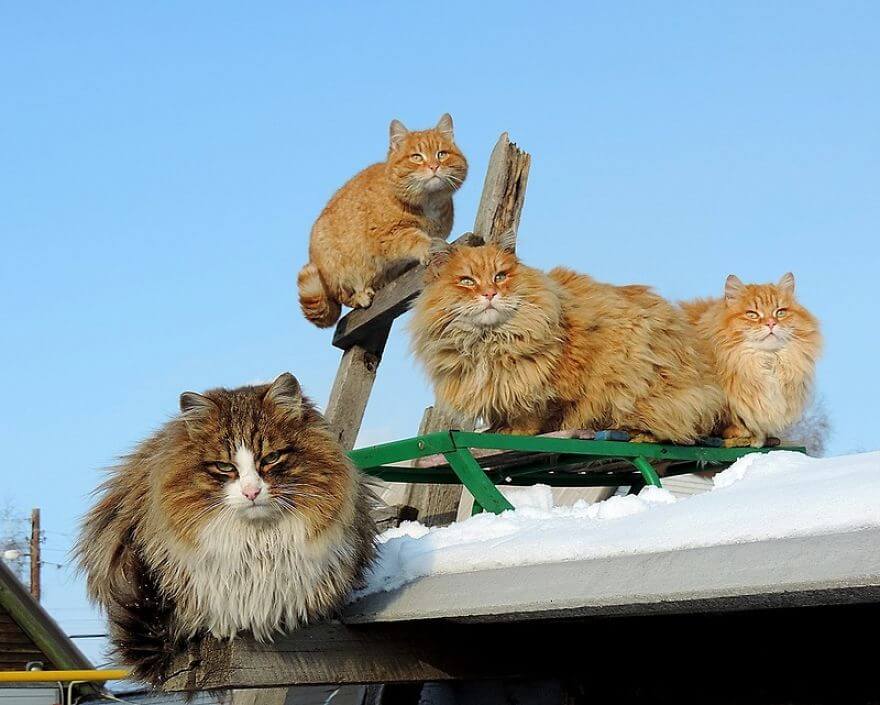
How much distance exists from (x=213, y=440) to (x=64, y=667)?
462 inches

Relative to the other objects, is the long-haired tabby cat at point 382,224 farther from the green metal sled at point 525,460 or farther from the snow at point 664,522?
the snow at point 664,522

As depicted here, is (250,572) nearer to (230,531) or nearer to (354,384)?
(230,531)

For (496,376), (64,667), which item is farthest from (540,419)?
(64,667)

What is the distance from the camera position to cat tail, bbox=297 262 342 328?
18.9ft

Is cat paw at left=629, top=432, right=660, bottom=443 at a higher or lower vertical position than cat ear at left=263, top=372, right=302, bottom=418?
lower

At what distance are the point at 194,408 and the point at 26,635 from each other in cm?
1188

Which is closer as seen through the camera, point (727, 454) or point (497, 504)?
point (497, 504)

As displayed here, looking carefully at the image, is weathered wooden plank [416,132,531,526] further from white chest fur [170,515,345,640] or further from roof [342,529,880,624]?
white chest fur [170,515,345,640]

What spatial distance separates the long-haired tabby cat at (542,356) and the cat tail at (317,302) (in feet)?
3.66

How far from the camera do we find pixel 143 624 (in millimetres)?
2852

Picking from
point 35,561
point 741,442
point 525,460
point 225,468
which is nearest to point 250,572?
point 225,468

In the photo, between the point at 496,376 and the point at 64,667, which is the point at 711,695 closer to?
the point at 496,376

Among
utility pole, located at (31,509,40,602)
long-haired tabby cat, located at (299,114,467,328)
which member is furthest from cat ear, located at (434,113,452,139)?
utility pole, located at (31,509,40,602)

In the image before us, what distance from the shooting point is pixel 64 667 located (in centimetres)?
1312
